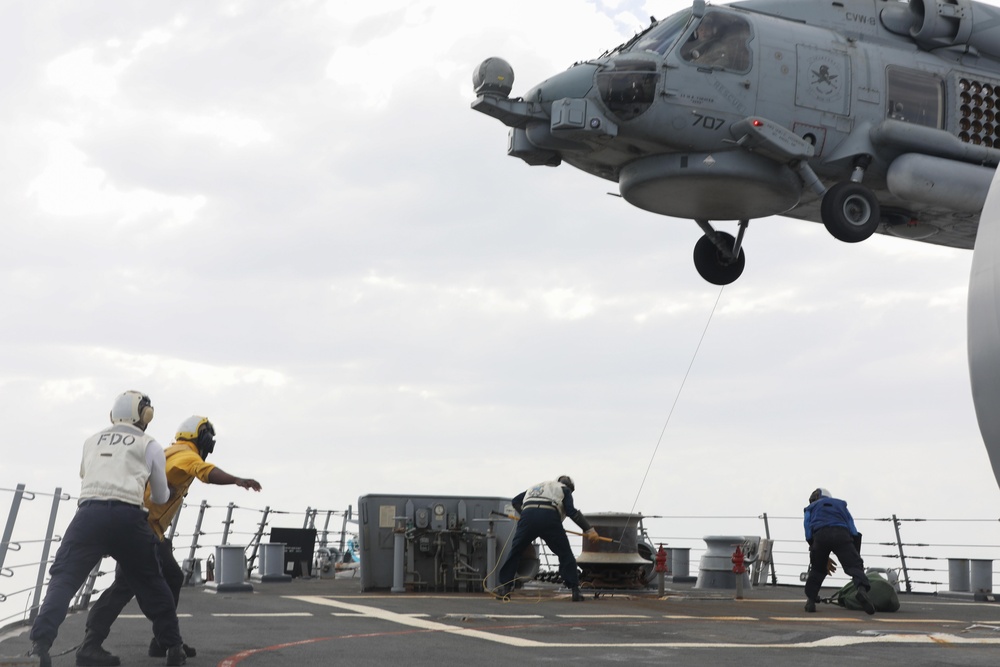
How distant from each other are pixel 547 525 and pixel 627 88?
6.30 meters

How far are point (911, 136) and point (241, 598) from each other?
12.1 metres

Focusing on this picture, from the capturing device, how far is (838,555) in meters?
14.1

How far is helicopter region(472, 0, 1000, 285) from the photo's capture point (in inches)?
693

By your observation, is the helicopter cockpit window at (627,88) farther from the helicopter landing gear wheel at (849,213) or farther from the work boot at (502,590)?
the work boot at (502,590)

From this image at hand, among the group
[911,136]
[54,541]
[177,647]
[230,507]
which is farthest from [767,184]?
[177,647]

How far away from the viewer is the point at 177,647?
26.0 feet

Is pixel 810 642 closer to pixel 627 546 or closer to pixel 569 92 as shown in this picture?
pixel 627 546

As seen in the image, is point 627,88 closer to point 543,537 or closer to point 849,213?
point 849,213

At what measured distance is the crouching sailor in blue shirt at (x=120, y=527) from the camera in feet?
25.0

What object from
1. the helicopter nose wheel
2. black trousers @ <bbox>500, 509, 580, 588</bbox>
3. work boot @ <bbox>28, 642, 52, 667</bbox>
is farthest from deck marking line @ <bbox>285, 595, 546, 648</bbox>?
the helicopter nose wheel

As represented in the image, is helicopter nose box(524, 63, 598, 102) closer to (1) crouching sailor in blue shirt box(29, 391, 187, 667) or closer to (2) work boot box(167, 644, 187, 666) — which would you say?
(1) crouching sailor in blue shirt box(29, 391, 187, 667)

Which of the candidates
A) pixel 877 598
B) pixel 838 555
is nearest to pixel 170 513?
pixel 838 555

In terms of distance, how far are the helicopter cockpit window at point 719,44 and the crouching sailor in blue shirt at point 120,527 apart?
39.4 ft

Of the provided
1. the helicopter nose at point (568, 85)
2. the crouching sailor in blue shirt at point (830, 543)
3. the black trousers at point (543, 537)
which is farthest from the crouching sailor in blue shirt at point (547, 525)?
the helicopter nose at point (568, 85)
